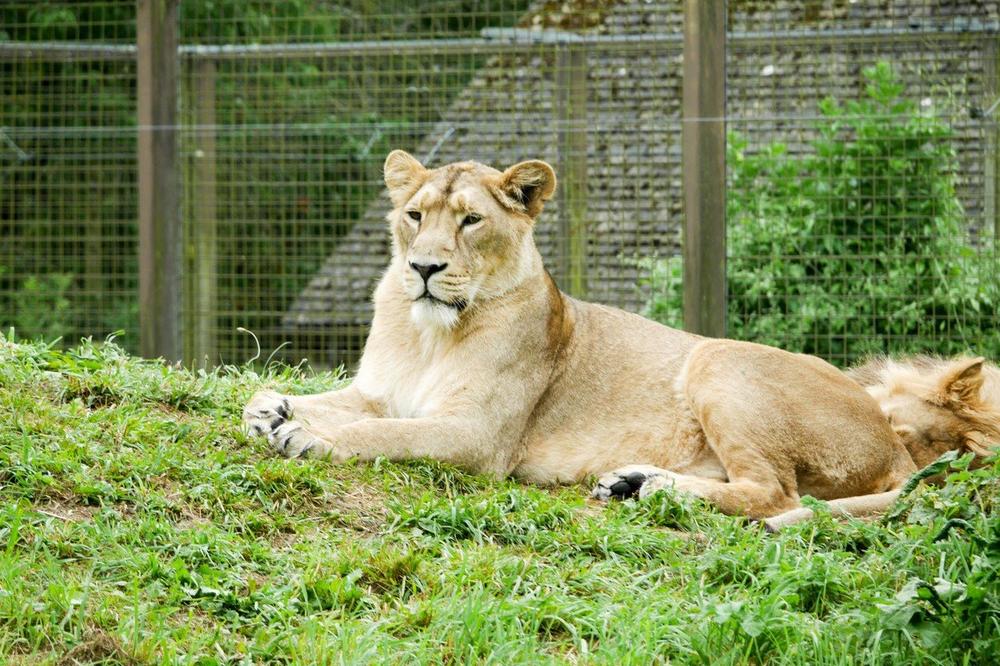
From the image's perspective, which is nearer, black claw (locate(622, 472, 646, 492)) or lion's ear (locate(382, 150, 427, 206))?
black claw (locate(622, 472, 646, 492))

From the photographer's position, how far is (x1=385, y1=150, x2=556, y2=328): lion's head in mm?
5844

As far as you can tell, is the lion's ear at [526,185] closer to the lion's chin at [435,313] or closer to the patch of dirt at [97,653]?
the lion's chin at [435,313]

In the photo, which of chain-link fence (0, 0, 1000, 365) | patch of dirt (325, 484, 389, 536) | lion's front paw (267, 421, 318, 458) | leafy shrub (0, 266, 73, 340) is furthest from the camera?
leafy shrub (0, 266, 73, 340)

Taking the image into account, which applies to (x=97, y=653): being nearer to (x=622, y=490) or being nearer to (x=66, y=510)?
(x=66, y=510)

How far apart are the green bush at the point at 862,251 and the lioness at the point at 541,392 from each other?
298cm

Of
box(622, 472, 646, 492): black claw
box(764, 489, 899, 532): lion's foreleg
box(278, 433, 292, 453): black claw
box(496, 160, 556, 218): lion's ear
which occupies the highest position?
box(496, 160, 556, 218): lion's ear

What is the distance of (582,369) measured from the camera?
6258 millimetres

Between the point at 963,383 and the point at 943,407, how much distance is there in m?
0.16

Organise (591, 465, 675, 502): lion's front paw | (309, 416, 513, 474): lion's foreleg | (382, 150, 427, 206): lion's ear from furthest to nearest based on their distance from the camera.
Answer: (382, 150, 427, 206): lion's ear, (591, 465, 675, 502): lion's front paw, (309, 416, 513, 474): lion's foreleg

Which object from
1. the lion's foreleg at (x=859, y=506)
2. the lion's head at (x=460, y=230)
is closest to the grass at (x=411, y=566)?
the lion's foreleg at (x=859, y=506)

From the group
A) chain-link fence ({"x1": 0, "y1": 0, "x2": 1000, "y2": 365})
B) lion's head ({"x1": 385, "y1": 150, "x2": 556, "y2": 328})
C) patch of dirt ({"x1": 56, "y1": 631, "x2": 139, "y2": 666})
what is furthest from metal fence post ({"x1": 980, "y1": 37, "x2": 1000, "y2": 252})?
patch of dirt ({"x1": 56, "y1": 631, "x2": 139, "y2": 666})

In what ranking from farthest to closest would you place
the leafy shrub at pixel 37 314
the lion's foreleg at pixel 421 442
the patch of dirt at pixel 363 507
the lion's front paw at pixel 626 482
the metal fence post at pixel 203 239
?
1. the leafy shrub at pixel 37 314
2. the metal fence post at pixel 203 239
3. the lion's front paw at pixel 626 482
4. the lion's foreleg at pixel 421 442
5. the patch of dirt at pixel 363 507

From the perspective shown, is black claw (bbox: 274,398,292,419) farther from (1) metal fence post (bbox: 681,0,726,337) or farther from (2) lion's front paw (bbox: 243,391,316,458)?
(1) metal fence post (bbox: 681,0,726,337)

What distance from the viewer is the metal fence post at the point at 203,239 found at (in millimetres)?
9578
